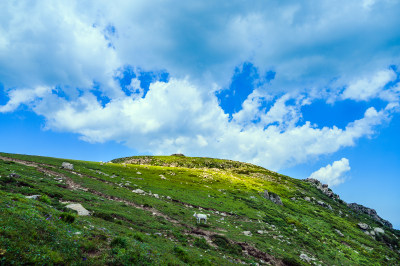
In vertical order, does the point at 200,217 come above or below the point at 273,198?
below

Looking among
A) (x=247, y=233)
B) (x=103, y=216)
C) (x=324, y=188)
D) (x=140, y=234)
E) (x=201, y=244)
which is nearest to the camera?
(x=140, y=234)

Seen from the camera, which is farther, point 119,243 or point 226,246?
point 226,246

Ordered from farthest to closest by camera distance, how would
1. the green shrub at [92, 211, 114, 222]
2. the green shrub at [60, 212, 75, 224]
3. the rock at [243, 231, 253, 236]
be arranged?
1. the rock at [243, 231, 253, 236]
2. the green shrub at [92, 211, 114, 222]
3. the green shrub at [60, 212, 75, 224]

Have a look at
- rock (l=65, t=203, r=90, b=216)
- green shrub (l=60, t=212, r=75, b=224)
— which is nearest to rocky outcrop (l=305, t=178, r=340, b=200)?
rock (l=65, t=203, r=90, b=216)

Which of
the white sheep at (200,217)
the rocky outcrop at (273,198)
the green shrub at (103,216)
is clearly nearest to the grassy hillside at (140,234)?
the green shrub at (103,216)

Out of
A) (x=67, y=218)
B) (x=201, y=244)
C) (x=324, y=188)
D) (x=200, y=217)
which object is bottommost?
(x=67, y=218)

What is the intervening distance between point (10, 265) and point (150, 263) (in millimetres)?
7142

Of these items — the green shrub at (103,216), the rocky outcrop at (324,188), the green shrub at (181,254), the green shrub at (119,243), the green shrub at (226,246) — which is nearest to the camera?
the green shrub at (119,243)

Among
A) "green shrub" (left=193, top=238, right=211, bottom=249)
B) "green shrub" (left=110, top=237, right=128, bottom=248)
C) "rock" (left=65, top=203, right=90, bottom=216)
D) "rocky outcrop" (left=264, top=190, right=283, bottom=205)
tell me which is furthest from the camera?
"rocky outcrop" (left=264, top=190, right=283, bottom=205)

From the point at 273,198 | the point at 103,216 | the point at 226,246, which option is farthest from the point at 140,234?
the point at 273,198

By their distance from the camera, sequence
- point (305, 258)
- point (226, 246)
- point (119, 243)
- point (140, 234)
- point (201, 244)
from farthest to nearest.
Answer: point (305, 258)
point (226, 246)
point (201, 244)
point (140, 234)
point (119, 243)

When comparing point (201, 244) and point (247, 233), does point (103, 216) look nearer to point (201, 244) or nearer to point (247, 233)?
point (201, 244)

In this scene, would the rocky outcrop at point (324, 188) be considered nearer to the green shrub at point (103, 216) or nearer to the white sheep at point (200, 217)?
the white sheep at point (200, 217)

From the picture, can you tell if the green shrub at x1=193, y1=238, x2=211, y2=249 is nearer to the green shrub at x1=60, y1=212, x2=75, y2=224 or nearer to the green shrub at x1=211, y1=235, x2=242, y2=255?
the green shrub at x1=211, y1=235, x2=242, y2=255
